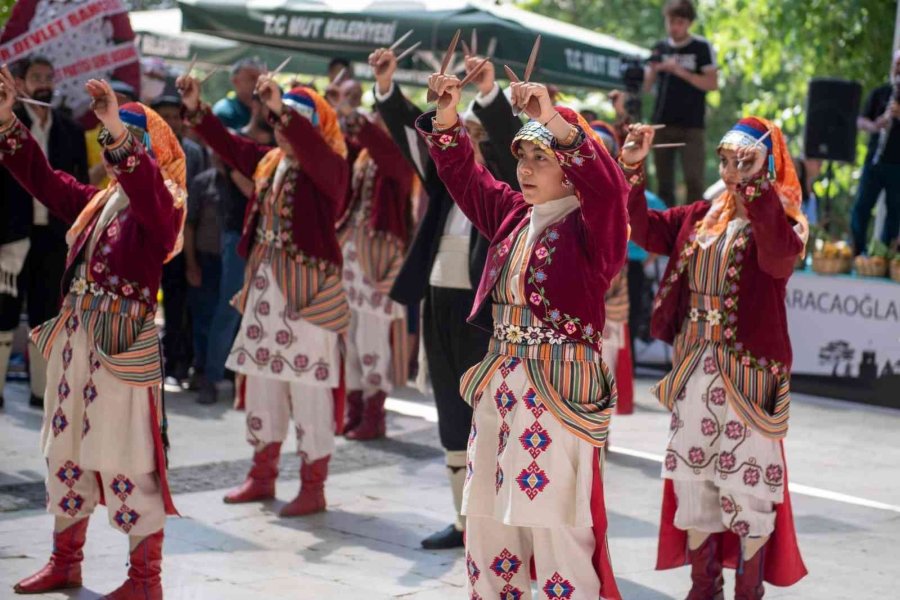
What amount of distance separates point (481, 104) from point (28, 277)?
426 centimetres

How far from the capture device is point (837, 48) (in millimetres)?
14141

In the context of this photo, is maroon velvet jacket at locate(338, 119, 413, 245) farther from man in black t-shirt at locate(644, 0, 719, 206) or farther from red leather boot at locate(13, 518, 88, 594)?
red leather boot at locate(13, 518, 88, 594)

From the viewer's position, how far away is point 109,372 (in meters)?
5.13

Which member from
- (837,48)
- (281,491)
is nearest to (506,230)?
(281,491)

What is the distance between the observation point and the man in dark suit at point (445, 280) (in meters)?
5.85

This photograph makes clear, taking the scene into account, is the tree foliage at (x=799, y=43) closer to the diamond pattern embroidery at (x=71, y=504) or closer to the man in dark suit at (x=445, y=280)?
the man in dark suit at (x=445, y=280)

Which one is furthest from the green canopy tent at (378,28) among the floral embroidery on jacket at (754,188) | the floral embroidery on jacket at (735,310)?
the floral embroidery on jacket at (754,188)

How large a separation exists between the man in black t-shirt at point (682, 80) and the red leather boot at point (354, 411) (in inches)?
148

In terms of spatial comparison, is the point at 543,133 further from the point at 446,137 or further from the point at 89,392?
the point at 89,392

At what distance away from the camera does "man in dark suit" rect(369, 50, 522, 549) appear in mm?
5852

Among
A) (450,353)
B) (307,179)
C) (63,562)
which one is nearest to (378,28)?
(307,179)

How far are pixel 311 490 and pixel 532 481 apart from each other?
102 inches

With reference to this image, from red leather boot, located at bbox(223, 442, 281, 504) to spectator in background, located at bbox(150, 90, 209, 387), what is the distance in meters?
2.84

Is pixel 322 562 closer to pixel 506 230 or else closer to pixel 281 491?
pixel 281 491
